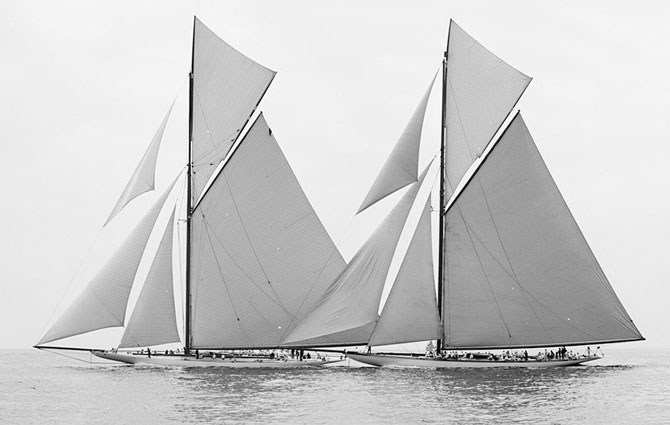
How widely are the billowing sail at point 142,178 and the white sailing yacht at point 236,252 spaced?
0.05m

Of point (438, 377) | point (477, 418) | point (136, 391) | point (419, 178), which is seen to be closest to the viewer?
point (477, 418)

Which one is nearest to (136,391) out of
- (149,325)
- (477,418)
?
(149,325)

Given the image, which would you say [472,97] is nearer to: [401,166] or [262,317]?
[401,166]

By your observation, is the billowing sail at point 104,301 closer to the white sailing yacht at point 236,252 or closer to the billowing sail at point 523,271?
the white sailing yacht at point 236,252

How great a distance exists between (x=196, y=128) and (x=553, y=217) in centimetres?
1971

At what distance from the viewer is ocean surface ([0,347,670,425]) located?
41500mm

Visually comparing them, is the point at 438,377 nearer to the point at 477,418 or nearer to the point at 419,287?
the point at 419,287

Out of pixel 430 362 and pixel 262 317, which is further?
pixel 262 317

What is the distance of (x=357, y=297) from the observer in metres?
56.1

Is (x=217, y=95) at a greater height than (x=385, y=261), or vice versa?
(x=217, y=95)

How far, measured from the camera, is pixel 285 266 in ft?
192

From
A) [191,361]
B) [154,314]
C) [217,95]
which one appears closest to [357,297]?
[191,361]

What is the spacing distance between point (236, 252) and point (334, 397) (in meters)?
14.0

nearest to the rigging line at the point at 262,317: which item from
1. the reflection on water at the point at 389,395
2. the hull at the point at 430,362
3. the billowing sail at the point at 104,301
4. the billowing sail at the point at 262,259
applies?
the billowing sail at the point at 262,259
